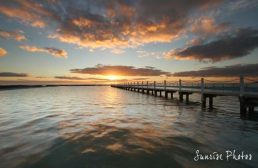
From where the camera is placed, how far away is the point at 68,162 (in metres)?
4.90

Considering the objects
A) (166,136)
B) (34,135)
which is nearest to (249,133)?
(166,136)

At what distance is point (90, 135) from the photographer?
7.41 metres

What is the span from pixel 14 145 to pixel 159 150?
4416 millimetres

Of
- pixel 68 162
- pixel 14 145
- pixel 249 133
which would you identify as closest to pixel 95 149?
pixel 68 162

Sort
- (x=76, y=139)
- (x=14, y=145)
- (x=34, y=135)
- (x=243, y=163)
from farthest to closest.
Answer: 1. (x=34, y=135)
2. (x=76, y=139)
3. (x=14, y=145)
4. (x=243, y=163)

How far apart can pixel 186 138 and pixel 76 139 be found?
377 centimetres

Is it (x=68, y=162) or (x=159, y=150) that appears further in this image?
(x=159, y=150)

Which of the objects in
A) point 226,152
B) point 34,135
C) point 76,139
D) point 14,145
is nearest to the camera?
point 226,152

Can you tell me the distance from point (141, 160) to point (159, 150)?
902mm

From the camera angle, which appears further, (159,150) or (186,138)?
(186,138)

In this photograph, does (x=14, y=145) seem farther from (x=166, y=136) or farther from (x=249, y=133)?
(x=249, y=133)

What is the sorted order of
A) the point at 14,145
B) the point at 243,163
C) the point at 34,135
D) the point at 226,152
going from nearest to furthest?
the point at 243,163, the point at 226,152, the point at 14,145, the point at 34,135

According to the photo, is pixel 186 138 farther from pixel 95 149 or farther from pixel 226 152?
pixel 95 149

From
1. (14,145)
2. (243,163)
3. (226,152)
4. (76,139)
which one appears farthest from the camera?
(76,139)
